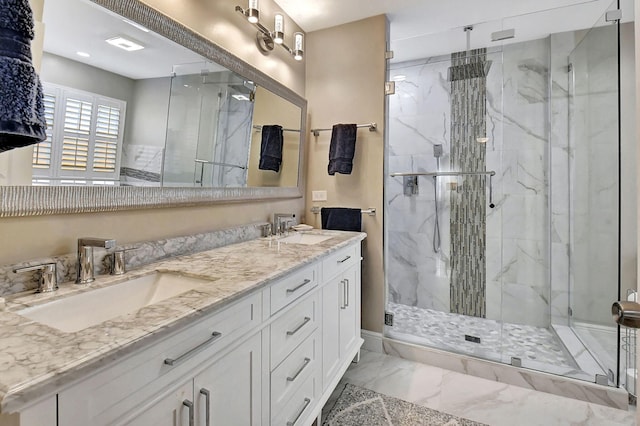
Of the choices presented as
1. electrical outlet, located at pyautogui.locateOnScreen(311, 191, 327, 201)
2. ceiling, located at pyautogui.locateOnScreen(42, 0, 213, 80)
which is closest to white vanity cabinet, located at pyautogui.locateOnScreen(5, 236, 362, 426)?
electrical outlet, located at pyautogui.locateOnScreen(311, 191, 327, 201)

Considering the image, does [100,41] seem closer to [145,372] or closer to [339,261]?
[145,372]

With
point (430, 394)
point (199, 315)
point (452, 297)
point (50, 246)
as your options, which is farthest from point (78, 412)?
point (452, 297)

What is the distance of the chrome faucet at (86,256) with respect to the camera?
3.37 feet

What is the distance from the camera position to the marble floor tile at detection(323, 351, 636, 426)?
1.71 m

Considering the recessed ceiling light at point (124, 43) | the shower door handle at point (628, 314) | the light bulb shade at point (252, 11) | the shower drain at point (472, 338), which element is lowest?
the shower drain at point (472, 338)

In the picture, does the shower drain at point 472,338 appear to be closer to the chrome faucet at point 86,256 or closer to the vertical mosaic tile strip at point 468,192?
the vertical mosaic tile strip at point 468,192

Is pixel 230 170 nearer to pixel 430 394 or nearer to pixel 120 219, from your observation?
pixel 120 219

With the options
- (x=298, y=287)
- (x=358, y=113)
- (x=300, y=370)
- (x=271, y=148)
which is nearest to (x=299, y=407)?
(x=300, y=370)

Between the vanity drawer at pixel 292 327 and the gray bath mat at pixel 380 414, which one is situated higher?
the vanity drawer at pixel 292 327

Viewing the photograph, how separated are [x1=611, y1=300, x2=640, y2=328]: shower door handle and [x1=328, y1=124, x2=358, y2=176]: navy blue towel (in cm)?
192

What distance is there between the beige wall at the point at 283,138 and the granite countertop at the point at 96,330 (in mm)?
924

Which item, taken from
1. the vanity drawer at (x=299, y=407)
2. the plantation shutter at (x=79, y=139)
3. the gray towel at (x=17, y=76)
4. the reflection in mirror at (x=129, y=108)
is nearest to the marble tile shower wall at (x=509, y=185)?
the vanity drawer at (x=299, y=407)

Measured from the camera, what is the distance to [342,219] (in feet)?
8.19

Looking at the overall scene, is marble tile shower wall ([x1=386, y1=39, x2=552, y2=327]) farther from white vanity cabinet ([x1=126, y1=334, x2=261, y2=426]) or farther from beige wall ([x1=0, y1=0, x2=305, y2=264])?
white vanity cabinet ([x1=126, y1=334, x2=261, y2=426])
